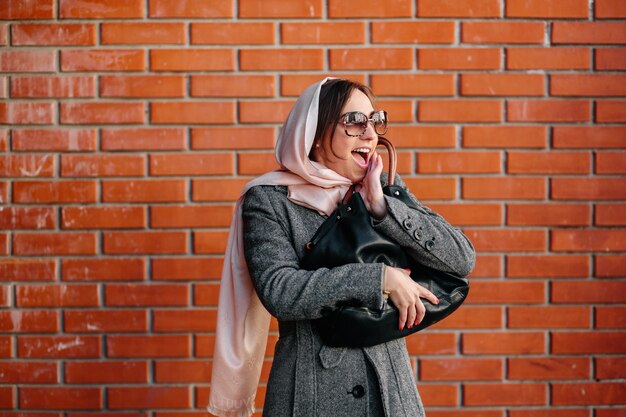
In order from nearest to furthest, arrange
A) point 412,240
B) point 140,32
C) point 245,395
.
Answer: point 412,240 → point 245,395 → point 140,32

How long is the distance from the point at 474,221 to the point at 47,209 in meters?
1.79

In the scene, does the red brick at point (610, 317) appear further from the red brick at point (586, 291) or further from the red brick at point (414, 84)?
the red brick at point (414, 84)

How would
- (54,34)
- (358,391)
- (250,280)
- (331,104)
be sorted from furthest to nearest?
(54,34)
(250,280)
(331,104)
(358,391)

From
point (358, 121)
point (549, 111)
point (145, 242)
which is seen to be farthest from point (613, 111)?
point (145, 242)

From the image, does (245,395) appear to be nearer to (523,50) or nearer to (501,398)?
(501,398)

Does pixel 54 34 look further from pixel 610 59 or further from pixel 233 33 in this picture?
pixel 610 59

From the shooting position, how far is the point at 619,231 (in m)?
2.88

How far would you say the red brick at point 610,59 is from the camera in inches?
113

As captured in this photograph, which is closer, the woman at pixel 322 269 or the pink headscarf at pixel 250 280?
the woman at pixel 322 269

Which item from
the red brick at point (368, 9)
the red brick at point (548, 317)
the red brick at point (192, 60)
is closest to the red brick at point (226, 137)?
the red brick at point (192, 60)

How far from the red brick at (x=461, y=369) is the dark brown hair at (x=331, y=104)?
129 centimetres

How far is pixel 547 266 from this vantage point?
2.88m

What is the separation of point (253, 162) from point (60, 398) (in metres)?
1.29

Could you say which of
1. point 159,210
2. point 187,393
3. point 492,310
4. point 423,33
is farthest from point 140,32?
point 492,310
